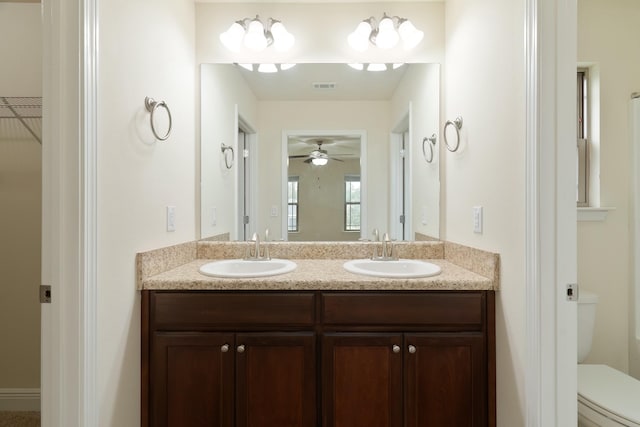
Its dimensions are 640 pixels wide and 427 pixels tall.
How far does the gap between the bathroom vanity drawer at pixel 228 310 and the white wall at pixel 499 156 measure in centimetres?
83

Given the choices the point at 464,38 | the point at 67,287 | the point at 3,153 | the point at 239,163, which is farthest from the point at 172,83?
the point at 464,38

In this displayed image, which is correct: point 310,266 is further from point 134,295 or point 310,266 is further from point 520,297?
point 520,297

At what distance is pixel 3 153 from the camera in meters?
2.03

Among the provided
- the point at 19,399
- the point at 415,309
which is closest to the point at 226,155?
the point at 415,309

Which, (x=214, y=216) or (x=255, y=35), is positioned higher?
(x=255, y=35)

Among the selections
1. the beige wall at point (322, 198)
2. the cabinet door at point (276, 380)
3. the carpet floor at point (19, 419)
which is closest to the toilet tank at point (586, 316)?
the beige wall at point (322, 198)

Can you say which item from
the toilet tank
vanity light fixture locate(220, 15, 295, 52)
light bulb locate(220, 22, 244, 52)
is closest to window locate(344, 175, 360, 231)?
vanity light fixture locate(220, 15, 295, 52)

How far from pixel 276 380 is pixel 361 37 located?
6.26 ft

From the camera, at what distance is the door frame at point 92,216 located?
1.10 m

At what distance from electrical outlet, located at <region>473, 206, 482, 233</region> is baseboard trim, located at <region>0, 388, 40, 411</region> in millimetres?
2756

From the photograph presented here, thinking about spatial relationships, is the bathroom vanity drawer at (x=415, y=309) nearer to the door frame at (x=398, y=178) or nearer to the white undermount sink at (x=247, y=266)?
the white undermount sink at (x=247, y=266)

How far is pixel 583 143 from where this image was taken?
187 cm

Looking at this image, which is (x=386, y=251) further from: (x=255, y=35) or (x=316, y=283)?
(x=255, y=35)

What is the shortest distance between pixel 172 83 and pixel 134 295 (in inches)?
42.8
